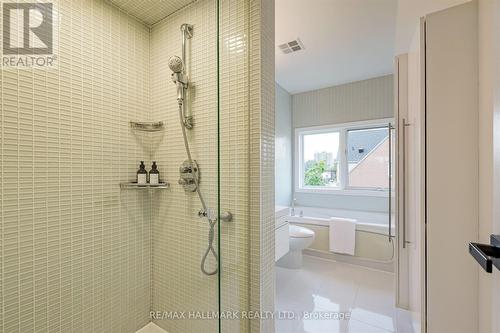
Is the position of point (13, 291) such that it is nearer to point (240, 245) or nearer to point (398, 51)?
point (240, 245)

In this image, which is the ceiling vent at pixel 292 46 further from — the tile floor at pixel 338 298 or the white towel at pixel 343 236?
the tile floor at pixel 338 298

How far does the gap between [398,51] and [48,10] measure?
2.40 metres

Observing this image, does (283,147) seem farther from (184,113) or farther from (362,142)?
(184,113)

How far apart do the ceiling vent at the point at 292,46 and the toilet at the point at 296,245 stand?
2.10 meters

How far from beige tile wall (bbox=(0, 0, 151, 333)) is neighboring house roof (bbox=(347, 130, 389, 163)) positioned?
3.15 m

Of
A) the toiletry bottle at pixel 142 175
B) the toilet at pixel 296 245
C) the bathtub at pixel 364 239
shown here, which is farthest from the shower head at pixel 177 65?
the bathtub at pixel 364 239

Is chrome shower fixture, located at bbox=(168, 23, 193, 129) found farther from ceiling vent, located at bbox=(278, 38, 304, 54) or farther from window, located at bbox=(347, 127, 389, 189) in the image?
window, located at bbox=(347, 127, 389, 189)

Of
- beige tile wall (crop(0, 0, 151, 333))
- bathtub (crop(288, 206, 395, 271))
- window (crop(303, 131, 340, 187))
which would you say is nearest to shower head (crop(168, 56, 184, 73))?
beige tile wall (crop(0, 0, 151, 333))

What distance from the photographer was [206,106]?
1228mm

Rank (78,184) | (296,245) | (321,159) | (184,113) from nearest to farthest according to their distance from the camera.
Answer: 1. (78,184)
2. (184,113)
3. (296,245)
4. (321,159)

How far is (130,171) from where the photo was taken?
146 cm

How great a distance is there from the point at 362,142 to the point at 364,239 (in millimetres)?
1543

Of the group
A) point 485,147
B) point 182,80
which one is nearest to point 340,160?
point 485,147

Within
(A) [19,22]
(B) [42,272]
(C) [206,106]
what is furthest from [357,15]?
(B) [42,272]
